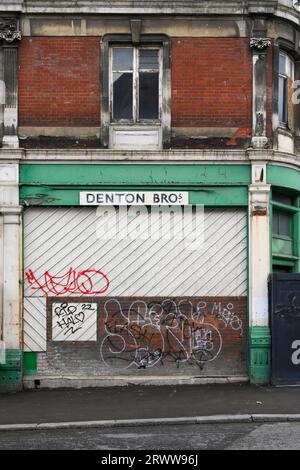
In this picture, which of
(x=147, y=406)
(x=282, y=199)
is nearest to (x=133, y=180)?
(x=282, y=199)

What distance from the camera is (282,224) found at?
16516 mm

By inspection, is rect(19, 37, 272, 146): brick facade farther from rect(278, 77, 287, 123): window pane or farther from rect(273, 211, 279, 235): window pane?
rect(273, 211, 279, 235): window pane

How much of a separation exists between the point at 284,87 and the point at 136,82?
310 cm

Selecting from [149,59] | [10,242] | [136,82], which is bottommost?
[10,242]

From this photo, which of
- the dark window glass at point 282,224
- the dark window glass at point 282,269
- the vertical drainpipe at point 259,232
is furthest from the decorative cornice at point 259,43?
the dark window glass at point 282,269

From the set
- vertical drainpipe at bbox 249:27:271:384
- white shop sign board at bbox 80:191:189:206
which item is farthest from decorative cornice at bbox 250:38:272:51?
white shop sign board at bbox 80:191:189:206

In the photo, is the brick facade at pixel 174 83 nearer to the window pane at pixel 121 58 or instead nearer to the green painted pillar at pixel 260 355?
the window pane at pixel 121 58

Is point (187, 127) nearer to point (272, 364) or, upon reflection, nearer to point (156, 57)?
point (156, 57)

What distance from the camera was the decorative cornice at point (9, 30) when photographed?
15258 mm

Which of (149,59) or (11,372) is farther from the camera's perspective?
(149,59)

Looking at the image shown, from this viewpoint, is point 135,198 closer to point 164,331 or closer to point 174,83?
point 174,83

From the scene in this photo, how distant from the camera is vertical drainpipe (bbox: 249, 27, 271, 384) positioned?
15.1 m

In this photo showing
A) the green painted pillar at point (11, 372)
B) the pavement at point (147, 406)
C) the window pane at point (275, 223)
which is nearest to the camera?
the pavement at point (147, 406)

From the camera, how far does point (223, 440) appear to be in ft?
33.5
